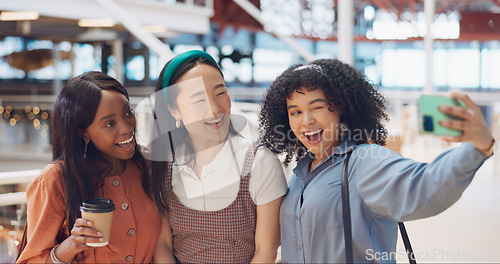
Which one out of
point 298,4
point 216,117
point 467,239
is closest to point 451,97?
point 216,117

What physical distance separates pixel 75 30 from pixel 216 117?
992 cm

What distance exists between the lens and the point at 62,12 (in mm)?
7297

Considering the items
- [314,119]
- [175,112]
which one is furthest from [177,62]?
[314,119]

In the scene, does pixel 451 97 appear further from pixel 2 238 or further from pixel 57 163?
pixel 2 238

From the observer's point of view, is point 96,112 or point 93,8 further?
point 93,8

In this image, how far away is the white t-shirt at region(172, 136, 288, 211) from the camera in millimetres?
1521

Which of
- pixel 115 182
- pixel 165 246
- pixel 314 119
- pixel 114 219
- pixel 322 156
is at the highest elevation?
pixel 314 119

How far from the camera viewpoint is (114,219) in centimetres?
161

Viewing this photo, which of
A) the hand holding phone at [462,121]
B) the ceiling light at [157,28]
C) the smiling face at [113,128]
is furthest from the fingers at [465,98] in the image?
the ceiling light at [157,28]

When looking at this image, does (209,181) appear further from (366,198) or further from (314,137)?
(366,198)

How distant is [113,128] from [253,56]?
16232 millimetres

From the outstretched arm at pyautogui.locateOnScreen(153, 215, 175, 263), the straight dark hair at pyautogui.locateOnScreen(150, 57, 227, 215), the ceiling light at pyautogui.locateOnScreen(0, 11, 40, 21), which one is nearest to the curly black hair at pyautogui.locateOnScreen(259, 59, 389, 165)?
the straight dark hair at pyautogui.locateOnScreen(150, 57, 227, 215)

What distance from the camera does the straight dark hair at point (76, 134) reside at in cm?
152

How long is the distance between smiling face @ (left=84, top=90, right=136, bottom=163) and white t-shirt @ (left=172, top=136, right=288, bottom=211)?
0.62 ft
